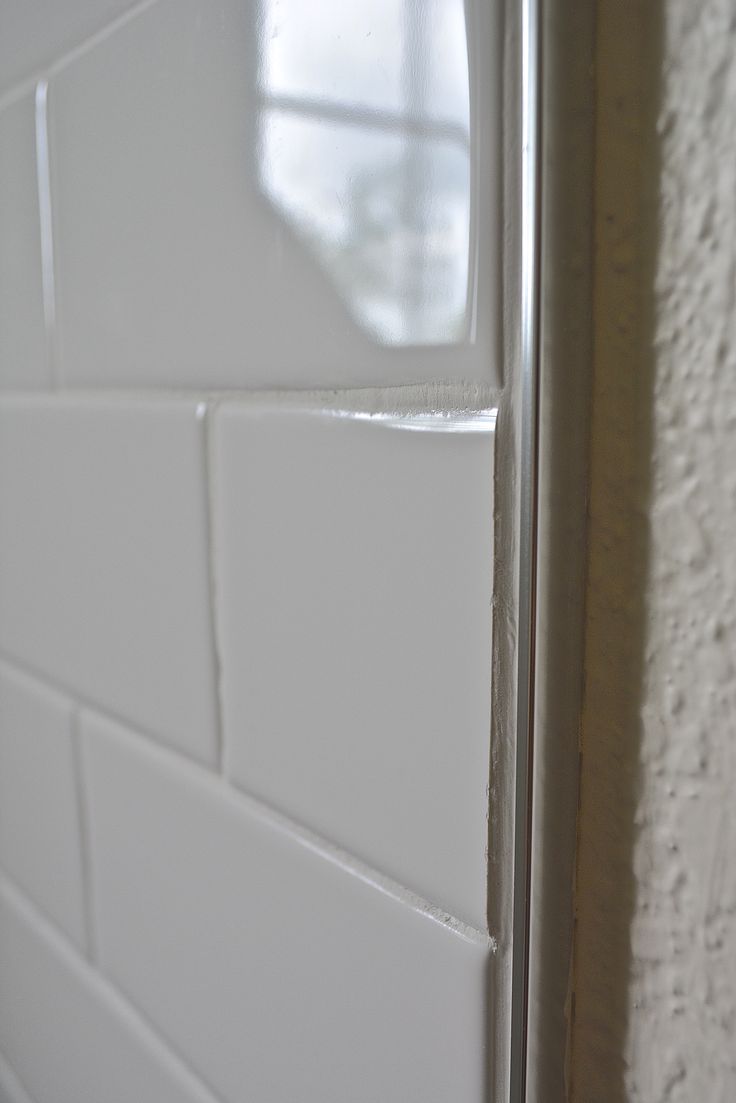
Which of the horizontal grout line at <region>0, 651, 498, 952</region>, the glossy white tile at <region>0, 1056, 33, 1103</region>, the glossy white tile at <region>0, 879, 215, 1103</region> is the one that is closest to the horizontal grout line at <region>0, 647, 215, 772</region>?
the horizontal grout line at <region>0, 651, 498, 952</region>

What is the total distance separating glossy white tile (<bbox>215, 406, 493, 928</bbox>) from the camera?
0.21 meters

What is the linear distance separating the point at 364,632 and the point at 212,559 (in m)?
0.08

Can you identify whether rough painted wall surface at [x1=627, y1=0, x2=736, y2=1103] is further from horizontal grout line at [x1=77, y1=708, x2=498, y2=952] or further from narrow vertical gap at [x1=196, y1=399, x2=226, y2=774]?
narrow vertical gap at [x1=196, y1=399, x2=226, y2=774]

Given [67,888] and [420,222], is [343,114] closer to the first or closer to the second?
[420,222]

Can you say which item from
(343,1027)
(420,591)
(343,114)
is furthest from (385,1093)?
(343,114)

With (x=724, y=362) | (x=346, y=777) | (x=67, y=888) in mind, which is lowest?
(x=67, y=888)

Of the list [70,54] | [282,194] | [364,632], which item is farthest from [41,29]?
[364,632]

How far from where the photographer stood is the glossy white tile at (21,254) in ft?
1.25

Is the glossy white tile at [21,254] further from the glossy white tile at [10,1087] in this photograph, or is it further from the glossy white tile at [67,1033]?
the glossy white tile at [10,1087]

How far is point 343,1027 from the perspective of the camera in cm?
26

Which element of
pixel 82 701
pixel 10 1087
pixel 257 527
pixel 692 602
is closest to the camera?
pixel 692 602

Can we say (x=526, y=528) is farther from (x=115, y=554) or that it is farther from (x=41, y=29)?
(x=41, y=29)

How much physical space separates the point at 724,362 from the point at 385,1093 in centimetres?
21

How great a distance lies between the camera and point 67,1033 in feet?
1.42
